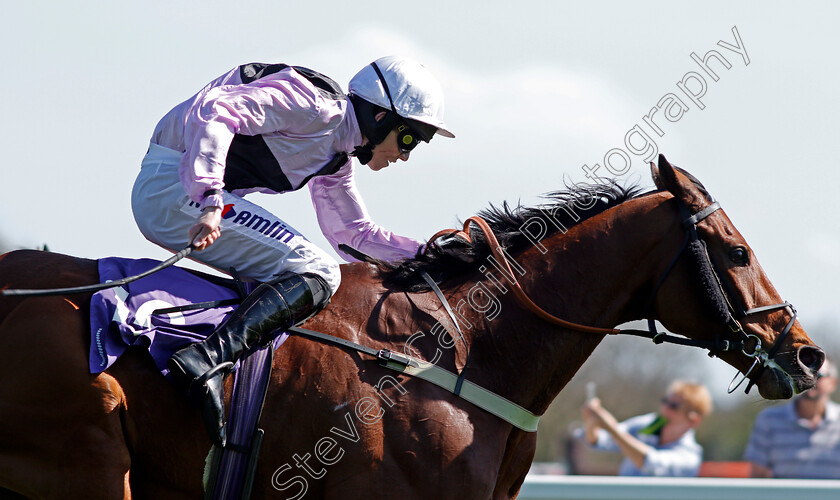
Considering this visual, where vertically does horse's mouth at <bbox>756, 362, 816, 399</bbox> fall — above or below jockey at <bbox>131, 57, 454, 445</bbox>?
above

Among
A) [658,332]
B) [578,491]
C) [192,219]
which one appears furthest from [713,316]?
[578,491]

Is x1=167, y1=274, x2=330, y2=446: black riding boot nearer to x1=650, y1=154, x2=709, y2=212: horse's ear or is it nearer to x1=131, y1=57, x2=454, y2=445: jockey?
x1=131, y1=57, x2=454, y2=445: jockey

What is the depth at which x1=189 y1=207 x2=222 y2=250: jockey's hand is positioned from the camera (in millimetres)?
3600

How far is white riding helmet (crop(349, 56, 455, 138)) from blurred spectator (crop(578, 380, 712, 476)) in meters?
4.32

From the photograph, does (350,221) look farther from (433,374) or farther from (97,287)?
(97,287)

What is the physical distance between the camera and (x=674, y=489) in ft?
21.4

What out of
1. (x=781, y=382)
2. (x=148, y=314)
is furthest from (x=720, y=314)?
(x=148, y=314)

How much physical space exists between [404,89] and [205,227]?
113 centimetres

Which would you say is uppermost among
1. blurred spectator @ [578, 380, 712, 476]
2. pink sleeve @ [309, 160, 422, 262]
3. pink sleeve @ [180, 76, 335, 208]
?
pink sleeve @ [180, 76, 335, 208]

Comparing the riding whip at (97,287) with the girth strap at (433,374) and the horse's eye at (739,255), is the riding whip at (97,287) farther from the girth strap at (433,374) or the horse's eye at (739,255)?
the horse's eye at (739,255)

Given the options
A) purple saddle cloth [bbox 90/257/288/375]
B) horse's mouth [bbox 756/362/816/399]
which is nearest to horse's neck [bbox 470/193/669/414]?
horse's mouth [bbox 756/362/816/399]

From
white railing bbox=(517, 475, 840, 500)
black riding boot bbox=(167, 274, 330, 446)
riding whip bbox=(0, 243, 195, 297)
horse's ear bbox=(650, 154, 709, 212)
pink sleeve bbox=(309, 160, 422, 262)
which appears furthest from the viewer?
white railing bbox=(517, 475, 840, 500)

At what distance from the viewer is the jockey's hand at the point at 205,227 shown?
3.60 metres

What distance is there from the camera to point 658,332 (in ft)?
13.9
